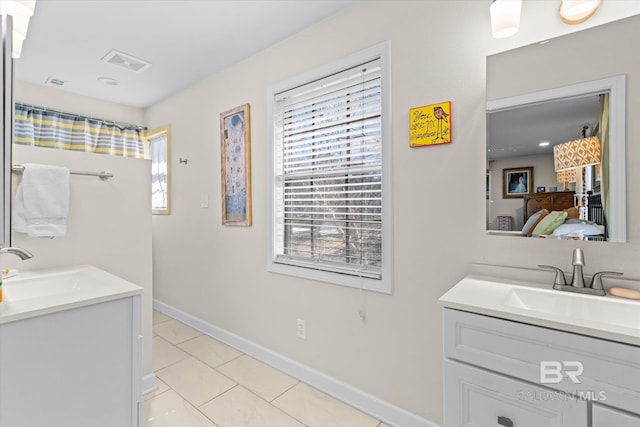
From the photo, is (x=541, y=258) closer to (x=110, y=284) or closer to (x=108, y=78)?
(x=110, y=284)

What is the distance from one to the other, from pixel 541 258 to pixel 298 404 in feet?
5.09

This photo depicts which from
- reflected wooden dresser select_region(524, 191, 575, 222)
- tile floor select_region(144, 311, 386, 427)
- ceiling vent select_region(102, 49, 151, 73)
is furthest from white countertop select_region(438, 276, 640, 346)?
ceiling vent select_region(102, 49, 151, 73)

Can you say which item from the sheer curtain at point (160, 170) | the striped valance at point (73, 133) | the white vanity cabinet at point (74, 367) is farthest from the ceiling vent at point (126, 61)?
the white vanity cabinet at point (74, 367)

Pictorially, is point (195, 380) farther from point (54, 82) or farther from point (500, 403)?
point (54, 82)

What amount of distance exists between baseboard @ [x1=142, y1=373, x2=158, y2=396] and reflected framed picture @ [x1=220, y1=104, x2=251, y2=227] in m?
1.21

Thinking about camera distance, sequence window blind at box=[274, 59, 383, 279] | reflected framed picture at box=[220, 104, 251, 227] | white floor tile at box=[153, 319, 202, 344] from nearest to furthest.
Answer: window blind at box=[274, 59, 383, 279] → reflected framed picture at box=[220, 104, 251, 227] → white floor tile at box=[153, 319, 202, 344]

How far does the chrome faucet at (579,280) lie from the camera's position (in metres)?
1.11

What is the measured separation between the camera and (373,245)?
5.90 feet

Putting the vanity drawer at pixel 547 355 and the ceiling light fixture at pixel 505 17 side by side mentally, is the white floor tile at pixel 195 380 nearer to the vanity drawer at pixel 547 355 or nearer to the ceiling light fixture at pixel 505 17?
the vanity drawer at pixel 547 355

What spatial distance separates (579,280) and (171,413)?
2.18 m

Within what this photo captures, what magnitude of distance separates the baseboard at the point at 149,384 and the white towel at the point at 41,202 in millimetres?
1062

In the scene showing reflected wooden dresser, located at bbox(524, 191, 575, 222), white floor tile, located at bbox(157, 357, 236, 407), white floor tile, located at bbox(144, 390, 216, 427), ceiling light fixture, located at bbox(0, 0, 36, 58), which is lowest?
white floor tile, located at bbox(144, 390, 216, 427)

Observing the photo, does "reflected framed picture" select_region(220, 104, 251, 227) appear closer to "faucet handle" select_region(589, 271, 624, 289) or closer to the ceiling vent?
the ceiling vent

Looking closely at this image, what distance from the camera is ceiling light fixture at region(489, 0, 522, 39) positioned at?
124 centimetres
